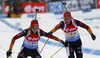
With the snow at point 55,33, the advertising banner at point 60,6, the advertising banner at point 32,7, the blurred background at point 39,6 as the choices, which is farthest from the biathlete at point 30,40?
the advertising banner at point 32,7

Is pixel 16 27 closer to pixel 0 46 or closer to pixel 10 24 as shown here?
pixel 10 24

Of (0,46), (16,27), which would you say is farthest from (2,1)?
(0,46)

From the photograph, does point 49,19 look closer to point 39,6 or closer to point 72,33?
point 39,6

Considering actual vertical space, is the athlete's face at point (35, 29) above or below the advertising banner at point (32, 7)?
above

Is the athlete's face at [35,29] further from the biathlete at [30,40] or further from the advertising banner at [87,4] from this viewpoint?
the advertising banner at [87,4]

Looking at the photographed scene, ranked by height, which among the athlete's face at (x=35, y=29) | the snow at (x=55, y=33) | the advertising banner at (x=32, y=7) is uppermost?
the athlete's face at (x=35, y=29)

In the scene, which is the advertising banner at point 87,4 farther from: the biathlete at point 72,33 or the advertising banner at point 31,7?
the biathlete at point 72,33

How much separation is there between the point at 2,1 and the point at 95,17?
1170cm

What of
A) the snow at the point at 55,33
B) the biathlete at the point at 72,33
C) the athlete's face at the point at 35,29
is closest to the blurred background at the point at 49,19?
the snow at the point at 55,33

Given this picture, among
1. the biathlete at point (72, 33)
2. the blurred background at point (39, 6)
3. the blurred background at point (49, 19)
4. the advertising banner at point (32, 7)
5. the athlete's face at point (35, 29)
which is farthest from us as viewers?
the advertising banner at point (32, 7)

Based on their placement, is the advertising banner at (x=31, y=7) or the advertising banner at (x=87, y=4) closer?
the advertising banner at (x=87, y=4)

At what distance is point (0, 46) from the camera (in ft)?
28.7

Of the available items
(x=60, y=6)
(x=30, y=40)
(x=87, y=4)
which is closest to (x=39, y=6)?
(x=60, y=6)

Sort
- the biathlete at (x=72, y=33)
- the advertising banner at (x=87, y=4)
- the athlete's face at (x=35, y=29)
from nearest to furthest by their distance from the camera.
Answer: the athlete's face at (x=35, y=29)
the biathlete at (x=72, y=33)
the advertising banner at (x=87, y=4)
